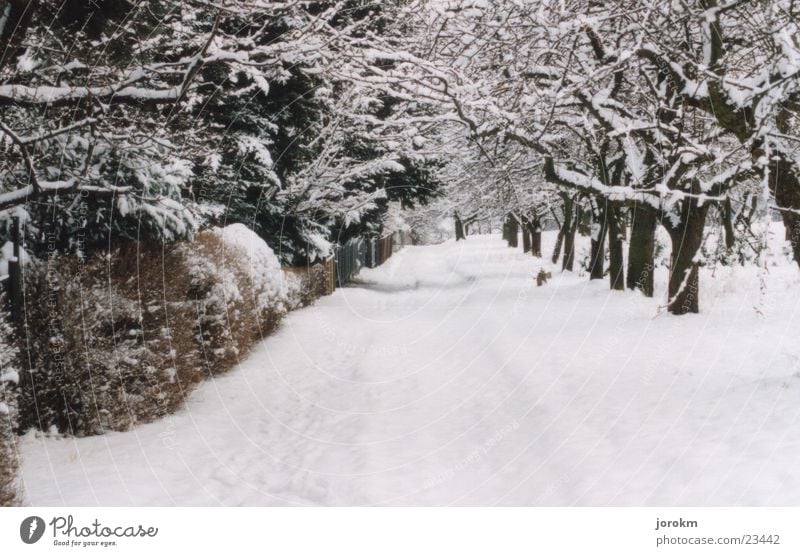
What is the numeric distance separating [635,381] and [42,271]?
243 inches

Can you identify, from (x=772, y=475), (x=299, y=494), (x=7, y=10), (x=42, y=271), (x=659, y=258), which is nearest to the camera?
(x=772, y=475)

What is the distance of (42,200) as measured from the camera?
18.0 ft

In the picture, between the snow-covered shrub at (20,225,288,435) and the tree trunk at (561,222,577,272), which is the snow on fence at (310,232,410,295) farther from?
the snow-covered shrub at (20,225,288,435)

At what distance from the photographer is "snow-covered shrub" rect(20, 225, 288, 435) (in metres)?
5.45

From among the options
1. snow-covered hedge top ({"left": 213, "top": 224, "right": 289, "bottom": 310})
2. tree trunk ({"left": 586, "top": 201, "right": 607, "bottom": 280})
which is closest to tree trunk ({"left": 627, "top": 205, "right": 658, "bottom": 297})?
tree trunk ({"left": 586, "top": 201, "right": 607, "bottom": 280})

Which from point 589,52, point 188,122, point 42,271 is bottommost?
point 42,271

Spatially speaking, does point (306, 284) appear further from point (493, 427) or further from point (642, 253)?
point (493, 427)

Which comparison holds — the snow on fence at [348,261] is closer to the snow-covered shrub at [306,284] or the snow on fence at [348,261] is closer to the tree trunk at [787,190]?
the snow-covered shrub at [306,284]

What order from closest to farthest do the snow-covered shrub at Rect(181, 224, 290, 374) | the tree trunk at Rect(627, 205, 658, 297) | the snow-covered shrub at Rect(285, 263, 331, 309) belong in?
the snow-covered shrub at Rect(181, 224, 290, 374) < the tree trunk at Rect(627, 205, 658, 297) < the snow-covered shrub at Rect(285, 263, 331, 309)

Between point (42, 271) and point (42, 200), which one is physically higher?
point (42, 200)

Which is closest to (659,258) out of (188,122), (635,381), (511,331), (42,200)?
(511,331)

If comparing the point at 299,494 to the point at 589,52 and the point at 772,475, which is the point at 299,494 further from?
the point at 589,52

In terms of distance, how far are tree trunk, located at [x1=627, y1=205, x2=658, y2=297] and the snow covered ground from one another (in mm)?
2441
